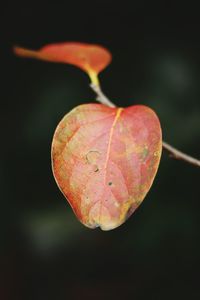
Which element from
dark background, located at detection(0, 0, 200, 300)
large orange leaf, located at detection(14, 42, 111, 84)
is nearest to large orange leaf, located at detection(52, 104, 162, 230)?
large orange leaf, located at detection(14, 42, 111, 84)

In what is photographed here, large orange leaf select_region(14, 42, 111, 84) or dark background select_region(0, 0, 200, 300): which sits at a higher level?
large orange leaf select_region(14, 42, 111, 84)

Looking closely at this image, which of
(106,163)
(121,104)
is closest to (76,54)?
(106,163)

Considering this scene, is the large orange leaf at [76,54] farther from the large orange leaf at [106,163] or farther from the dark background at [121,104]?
the dark background at [121,104]

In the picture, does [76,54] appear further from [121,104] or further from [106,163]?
[121,104]

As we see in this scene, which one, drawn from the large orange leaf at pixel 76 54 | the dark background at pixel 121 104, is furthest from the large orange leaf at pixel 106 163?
the dark background at pixel 121 104

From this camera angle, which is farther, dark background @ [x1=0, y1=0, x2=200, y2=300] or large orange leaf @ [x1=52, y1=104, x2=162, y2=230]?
dark background @ [x1=0, y1=0, x2=200, y2=300]

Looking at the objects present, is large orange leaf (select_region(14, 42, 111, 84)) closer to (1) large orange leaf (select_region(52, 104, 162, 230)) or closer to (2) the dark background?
(1) large orange leaf (select_region(52, 104, 162, 230))

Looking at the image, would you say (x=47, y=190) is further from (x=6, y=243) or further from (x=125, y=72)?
(x=125, y=72)
